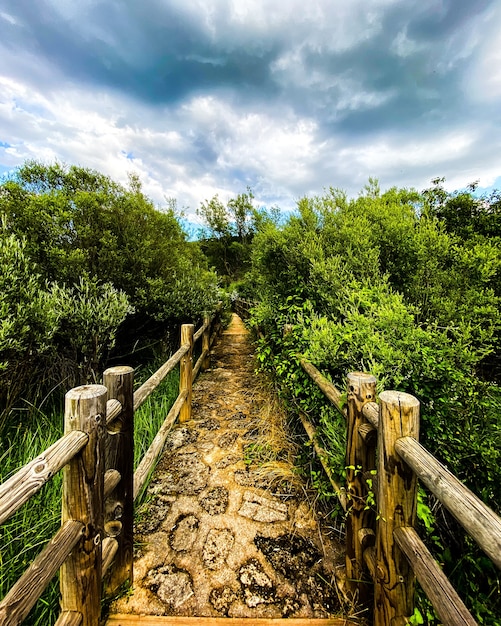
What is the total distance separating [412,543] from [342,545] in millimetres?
1025

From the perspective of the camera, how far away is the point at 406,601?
1223mm

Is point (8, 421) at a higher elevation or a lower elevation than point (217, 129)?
lower

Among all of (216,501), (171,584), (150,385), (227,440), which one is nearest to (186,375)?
(227,440)

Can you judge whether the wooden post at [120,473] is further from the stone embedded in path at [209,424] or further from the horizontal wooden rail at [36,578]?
the stone embedded in path at [209,424]

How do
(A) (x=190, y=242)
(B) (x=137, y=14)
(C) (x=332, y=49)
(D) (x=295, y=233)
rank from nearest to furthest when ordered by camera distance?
(D) (x=295, y=233) < (B) (x=137, y=14) < (C) (x=332, y=49) < (A) (x=190, y=242)

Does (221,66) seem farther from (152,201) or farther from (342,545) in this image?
(342,545)

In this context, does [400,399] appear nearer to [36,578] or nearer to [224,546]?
[36,578]

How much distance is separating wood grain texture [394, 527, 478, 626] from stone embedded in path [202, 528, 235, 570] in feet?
3.72

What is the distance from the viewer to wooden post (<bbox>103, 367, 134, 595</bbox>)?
1.52 m

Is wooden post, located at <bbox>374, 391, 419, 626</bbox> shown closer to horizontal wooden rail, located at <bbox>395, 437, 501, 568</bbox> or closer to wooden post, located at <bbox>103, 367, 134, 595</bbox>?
horizontal wooden rail, located at <bbox>395, 437, 501, 568</bbox>

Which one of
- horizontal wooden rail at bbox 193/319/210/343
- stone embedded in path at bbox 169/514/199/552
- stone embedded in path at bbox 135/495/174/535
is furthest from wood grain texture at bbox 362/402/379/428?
horizontal wooden rail at bbox 193/319/210/343

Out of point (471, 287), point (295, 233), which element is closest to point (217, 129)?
point (295, 233)

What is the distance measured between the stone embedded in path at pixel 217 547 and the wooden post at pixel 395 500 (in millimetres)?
937

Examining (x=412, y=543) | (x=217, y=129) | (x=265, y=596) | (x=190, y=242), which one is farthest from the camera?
(x=217, y=129)
